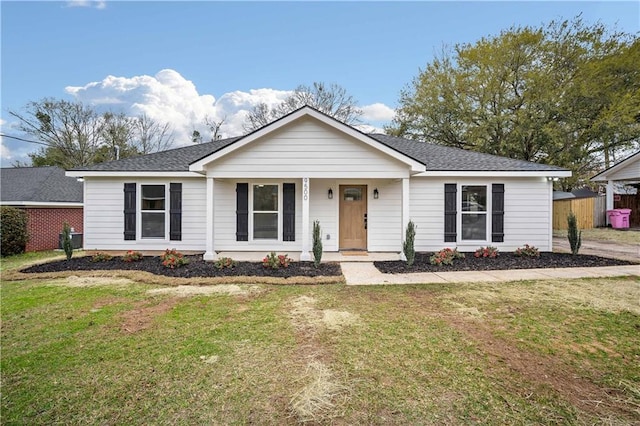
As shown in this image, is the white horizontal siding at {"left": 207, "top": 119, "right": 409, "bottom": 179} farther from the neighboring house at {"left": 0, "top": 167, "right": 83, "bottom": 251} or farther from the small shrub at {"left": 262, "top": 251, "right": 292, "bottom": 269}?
the neighboring house at {"left": 0, "top": 167, "right": 83, "bottom": 251}

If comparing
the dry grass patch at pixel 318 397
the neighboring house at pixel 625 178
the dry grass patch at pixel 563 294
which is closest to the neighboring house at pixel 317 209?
the dry grass patch at pixel 563 294

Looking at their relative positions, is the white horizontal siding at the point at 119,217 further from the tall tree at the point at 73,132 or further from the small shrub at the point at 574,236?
the tall tree at the point at 73,132

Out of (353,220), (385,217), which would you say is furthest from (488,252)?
(353,220)

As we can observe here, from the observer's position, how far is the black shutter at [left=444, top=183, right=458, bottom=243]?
389 inches

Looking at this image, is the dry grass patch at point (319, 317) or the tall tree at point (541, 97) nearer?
the dry grass patch at point (319, 317)

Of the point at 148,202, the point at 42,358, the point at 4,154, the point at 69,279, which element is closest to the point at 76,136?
the point at 4,154

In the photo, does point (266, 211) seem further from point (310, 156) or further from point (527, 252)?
point (527, 252)

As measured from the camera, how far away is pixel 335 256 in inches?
369

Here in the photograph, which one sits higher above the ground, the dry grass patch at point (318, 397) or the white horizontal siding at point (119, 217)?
the white horizontal siding at point (119, 217)

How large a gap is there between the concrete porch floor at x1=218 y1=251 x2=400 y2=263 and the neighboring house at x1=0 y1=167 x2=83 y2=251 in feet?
30.2

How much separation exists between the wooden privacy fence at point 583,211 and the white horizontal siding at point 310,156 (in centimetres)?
1428

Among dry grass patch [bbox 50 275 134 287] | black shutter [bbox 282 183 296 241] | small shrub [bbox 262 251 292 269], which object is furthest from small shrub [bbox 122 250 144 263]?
black shutter [bbox 282 183 296 241]

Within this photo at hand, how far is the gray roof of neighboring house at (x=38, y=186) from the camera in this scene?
1362 centimetres

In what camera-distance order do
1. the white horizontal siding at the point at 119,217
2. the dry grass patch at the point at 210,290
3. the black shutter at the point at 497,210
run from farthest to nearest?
1. the white horizontal siding at the point at 119,217
2. the black shutter at the point at 497,210
3. the dry grass patch at the point at 210,290
